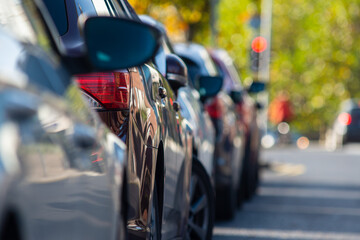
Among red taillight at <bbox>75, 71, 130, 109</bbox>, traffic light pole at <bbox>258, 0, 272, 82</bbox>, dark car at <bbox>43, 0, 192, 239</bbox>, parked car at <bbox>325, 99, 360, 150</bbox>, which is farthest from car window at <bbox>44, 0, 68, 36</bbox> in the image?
traffic light pole at <bbox>258, 0, 272, 82</bbox>

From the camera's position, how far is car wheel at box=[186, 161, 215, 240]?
19.4 ft

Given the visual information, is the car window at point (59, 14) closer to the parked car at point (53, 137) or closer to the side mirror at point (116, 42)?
the parked car at point (53, 137)

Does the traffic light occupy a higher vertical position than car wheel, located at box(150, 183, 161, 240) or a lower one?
higher

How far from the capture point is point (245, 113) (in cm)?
1048

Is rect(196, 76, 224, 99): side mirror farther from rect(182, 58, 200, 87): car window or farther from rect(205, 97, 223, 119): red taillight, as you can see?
rect(182, 58, 200, 87): car window

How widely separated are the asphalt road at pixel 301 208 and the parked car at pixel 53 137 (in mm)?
5032

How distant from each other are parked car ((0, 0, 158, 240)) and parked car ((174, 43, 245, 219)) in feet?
17.4

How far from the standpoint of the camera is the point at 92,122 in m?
2.70

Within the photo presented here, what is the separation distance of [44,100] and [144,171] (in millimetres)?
1631

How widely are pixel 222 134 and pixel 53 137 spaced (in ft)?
19.9

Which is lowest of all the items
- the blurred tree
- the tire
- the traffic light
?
the tire

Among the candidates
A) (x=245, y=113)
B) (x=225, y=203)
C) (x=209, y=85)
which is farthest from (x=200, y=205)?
(x=245, y=113)

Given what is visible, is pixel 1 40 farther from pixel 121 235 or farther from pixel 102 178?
pixel 121 235

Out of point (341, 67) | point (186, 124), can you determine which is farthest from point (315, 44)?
point (186, 124)
